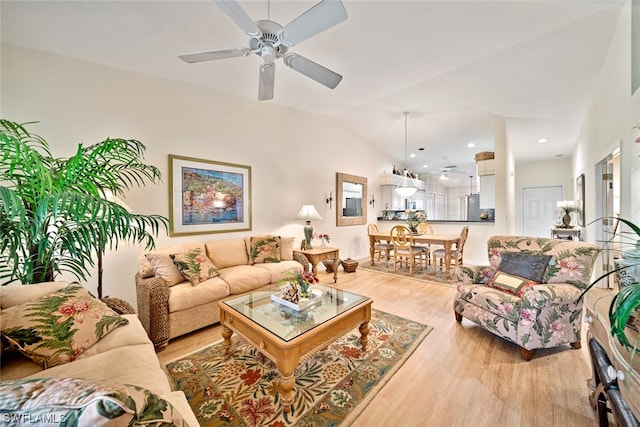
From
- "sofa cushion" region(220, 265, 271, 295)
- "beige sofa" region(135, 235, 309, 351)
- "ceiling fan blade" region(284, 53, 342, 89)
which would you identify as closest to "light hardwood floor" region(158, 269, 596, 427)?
"beige sofa" region(135, 235, 309, 351)

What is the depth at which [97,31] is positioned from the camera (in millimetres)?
2127

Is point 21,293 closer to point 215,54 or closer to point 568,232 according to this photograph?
point 215,54

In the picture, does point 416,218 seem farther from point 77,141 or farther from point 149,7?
point 77,141

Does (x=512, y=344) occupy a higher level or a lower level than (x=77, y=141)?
lower

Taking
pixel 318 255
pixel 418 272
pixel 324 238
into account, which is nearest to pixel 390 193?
pixel 418 272

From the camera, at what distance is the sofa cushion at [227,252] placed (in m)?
3.00

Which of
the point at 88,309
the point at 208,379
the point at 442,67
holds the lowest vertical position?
the point at 208,379

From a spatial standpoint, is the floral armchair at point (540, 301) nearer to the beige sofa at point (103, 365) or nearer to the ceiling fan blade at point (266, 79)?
the beige sofa at point (103, 365)

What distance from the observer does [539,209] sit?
268 inches

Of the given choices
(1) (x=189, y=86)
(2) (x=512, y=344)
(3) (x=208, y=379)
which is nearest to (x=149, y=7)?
(1) (x=189, y=86)

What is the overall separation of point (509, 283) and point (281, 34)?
2.75m

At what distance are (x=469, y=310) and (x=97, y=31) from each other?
168 inches

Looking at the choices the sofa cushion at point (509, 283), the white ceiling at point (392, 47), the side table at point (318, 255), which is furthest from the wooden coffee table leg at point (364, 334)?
the white ceiling at point (392, 47)

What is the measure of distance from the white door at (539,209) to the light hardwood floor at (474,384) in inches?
227
